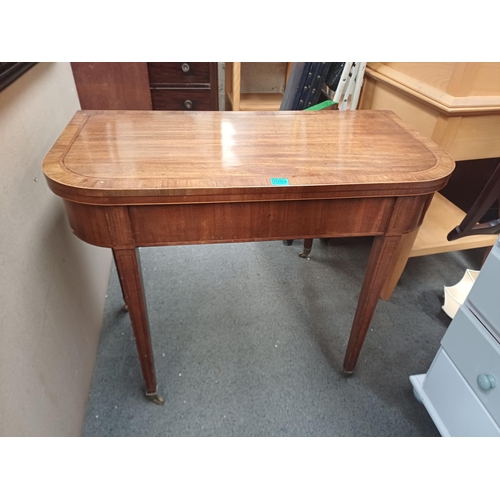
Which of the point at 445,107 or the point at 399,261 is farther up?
the point at 445,107

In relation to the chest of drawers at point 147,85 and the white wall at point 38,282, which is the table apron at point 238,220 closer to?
the white wall at point 38,282

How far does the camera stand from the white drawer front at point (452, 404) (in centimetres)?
79

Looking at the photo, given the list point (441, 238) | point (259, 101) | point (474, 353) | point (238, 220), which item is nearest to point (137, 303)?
point (238, 220)

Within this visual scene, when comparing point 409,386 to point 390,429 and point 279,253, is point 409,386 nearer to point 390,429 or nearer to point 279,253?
point 390,429

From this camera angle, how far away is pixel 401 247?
1.28 metres

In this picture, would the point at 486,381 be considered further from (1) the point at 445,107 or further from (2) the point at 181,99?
(2) the point at 181,99

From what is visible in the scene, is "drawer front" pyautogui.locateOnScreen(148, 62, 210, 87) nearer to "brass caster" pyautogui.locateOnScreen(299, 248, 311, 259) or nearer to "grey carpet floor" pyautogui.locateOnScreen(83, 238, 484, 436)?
"grey carpet floor" pyautogui.locateOnScreen(83, 238, 484, 436)

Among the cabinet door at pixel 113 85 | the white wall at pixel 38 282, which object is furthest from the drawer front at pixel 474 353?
the cabinet door at pixel 113 85

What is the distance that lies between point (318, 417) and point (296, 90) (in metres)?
1.19

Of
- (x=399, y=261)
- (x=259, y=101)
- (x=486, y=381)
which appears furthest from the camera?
(x=259, y=101)

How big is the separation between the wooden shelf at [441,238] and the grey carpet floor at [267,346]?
0.24 meters

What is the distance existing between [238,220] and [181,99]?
118 cm

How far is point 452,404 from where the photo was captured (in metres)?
0.89

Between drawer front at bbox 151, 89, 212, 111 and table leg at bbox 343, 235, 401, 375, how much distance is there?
116cm
